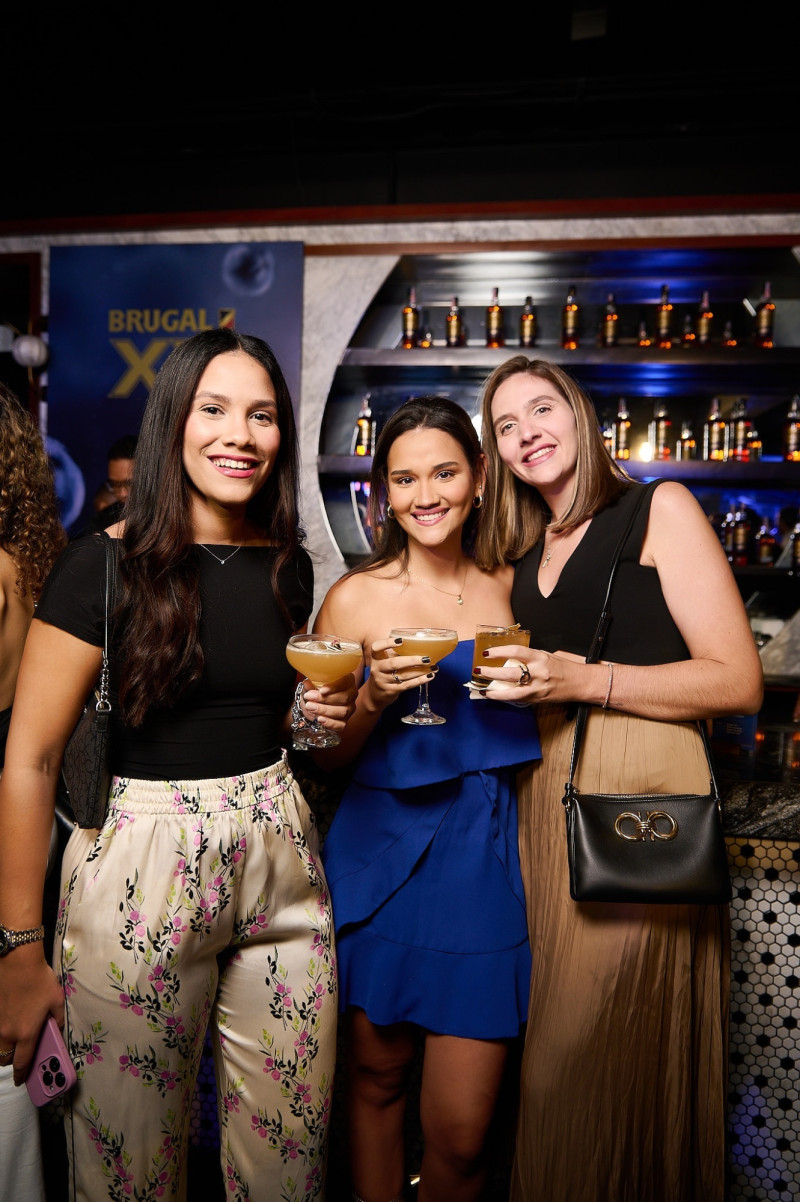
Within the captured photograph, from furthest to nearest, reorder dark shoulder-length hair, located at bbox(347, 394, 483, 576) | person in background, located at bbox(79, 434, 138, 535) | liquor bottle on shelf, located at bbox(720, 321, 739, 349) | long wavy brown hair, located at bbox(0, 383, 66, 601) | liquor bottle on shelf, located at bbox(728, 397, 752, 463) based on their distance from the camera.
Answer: liquor bottle on shelf, located at bbox(728, 397, 752, 463)
liquor bottle on shelf, located at bbox(720, 321, 739, 349)
person in background, located at bbox(79, 434, 138, 535)
dark shoulder-length hair, located at bbox(347, 394, 483, 576)
long wavy brown hair, located at bbox(0, 383, 66, 601)

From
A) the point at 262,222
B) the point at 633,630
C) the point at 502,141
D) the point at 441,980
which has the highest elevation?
the point at 502,141

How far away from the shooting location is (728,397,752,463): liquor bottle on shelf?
416cm

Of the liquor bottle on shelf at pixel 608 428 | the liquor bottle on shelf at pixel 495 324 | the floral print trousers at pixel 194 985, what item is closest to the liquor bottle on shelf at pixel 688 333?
the liquor bottle on shelf at pixel 608 428

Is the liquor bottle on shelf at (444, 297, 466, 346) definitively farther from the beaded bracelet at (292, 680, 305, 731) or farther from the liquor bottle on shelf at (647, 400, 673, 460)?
the beaded bracelet at (292, 680, 305, 731)

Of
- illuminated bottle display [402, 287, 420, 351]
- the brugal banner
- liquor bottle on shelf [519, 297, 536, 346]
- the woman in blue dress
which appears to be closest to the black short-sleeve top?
the woman in blue dress

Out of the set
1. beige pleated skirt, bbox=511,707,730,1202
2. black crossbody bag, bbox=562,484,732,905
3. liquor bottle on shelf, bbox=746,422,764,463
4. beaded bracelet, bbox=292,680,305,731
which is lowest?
beige pleated skirt, bbox=511,707,730,1202

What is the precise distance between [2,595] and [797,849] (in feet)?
6.00

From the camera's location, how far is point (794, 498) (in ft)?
14.3

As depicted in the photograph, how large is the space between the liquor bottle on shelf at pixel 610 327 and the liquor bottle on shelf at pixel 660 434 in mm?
488

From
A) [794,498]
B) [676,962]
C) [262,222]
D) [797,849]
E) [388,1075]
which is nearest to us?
[676,962]

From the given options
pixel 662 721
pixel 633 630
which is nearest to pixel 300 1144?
pixel 662 721

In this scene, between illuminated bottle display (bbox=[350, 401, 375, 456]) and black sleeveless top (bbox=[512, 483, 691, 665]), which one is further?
illuminated bottle display (bbox=[350, 401, 375, 456])

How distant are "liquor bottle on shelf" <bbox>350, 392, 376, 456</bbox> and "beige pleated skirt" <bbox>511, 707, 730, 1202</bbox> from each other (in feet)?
10.1

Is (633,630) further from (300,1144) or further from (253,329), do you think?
(253,329)
